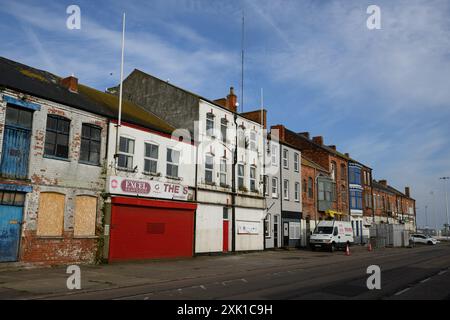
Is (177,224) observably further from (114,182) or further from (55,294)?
(55,294)

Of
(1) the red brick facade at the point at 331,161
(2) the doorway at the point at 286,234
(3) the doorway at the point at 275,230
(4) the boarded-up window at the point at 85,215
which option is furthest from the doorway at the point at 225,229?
(1) the red brick facade at the point at 331,161

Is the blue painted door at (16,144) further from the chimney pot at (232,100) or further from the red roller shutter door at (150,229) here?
the chimney pot at (232,100)

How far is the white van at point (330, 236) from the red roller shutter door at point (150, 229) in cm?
1493

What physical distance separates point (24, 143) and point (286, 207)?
26074 millimetres

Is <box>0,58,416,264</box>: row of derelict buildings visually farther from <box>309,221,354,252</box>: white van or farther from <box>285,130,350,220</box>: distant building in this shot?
<box>285,130,350,220</box>: distant building

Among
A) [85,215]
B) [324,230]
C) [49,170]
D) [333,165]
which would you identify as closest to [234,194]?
[324,230]

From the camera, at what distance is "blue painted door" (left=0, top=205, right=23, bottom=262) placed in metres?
17.7

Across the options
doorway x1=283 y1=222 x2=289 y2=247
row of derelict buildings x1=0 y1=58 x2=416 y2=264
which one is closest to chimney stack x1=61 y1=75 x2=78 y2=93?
row of derelict buildings x1=0 y1=58 x2=416 y2=264

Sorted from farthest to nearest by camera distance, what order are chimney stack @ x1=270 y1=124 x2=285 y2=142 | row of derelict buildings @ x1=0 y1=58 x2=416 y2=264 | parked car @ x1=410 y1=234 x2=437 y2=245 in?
parked car @ x1=410 y1=234 x2=437 y2=245
chimney stack @ x1=270 y1=124 x2=285 y2=142
row of derelict buildings @ x1=0 y1=58 x2=416 y2=264

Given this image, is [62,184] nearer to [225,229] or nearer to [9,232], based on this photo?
[9,232]

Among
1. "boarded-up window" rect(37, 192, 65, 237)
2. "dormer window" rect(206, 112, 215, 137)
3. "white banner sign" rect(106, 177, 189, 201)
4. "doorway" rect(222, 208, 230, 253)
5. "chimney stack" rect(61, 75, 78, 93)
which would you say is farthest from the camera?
"dormer window" rect(206, 112, 215, 137)

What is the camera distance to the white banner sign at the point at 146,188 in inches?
883

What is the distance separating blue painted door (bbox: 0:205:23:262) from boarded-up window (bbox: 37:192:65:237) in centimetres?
106
